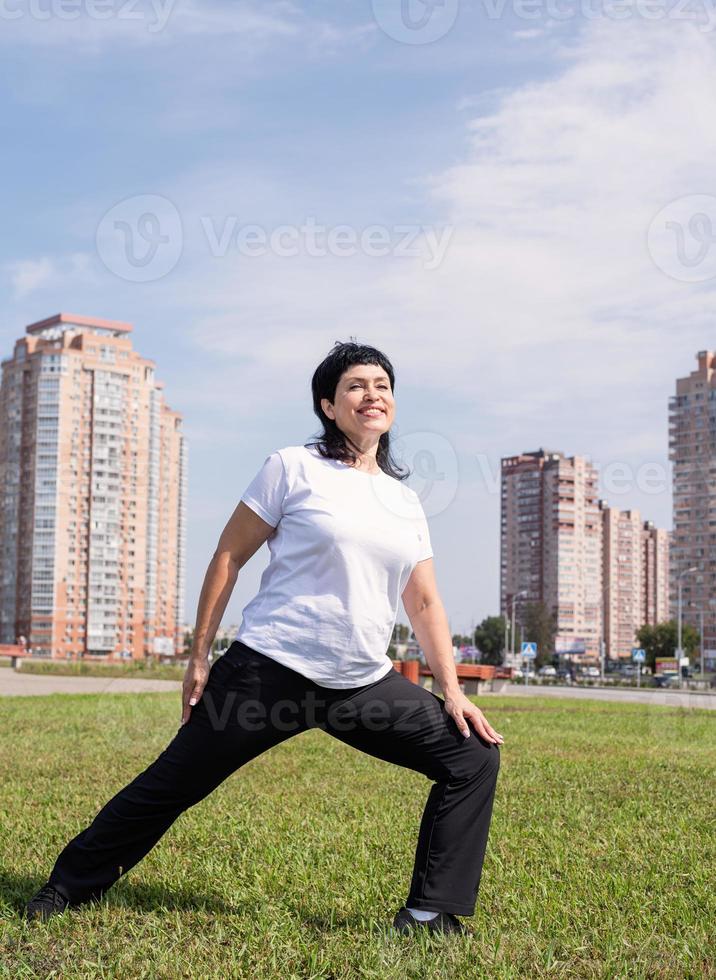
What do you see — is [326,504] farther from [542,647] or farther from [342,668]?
[542,647]

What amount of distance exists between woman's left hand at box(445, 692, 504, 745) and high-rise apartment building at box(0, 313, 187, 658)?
78175mm

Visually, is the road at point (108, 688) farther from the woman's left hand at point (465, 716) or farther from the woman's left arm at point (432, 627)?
the woman's left hand at point (465, 716)

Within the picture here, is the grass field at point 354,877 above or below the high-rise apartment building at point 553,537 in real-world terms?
below

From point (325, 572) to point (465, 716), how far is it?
0.71m

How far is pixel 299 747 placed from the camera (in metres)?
9.89

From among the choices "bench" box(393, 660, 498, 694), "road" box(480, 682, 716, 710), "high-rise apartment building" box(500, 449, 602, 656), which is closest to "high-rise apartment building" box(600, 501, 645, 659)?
"high-rise apartment building" box(500, 449, 602, 656)

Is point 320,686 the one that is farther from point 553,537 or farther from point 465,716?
point 553,537

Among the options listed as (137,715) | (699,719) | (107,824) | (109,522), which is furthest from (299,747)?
(109,522)

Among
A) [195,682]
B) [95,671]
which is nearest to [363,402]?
[195,682]

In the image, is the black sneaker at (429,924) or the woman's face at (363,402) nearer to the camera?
the black sneaker at (429,924)

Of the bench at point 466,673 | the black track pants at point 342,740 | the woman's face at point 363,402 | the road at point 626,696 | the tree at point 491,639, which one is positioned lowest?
the tree at point 491,639

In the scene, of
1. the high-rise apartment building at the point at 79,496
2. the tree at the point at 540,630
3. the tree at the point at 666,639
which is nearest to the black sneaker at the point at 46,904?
the high-rise apartment building at the point at 79,496

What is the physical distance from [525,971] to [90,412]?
81.4 metres

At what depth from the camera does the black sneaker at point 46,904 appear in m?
3.75
